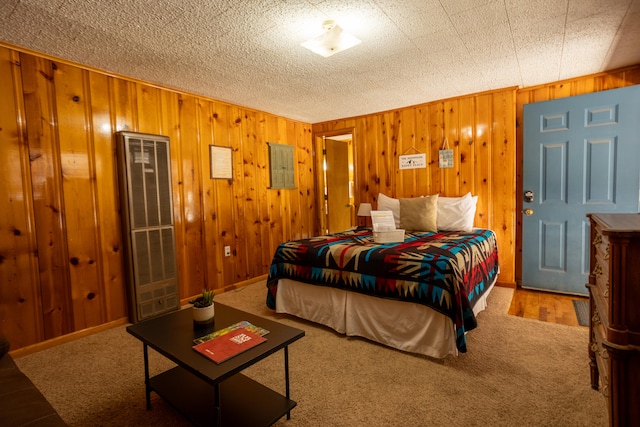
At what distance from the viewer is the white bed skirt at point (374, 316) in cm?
208

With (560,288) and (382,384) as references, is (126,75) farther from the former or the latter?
(560,288)

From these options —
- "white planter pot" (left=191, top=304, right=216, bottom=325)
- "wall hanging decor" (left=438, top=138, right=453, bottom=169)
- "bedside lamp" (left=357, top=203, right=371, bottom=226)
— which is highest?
"wall hanging decor" (left=438, top=138, right=453, bottom=169)

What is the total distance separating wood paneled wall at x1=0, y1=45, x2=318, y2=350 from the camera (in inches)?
89.7

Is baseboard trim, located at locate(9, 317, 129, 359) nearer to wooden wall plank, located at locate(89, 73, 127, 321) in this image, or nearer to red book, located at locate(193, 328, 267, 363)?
wooden wall plank, located at locate(89, 73, 127, 321)

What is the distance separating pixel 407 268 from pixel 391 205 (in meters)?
1.77

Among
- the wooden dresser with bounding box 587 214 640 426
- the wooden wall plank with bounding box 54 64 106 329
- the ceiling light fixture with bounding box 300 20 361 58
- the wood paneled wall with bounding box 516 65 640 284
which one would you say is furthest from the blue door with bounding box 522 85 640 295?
the wooden wall plank with bounding box 54 64 106 329

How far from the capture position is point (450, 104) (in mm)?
3807

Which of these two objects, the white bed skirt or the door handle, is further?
the door handle

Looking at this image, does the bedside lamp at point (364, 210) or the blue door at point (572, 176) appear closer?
the blue door at point (572, 176)

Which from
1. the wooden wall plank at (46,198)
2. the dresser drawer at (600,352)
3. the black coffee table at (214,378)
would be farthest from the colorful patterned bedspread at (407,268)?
the wooden wall plank at (46,198)

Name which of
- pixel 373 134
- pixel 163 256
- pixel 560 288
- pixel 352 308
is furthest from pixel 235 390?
pixel 373 134

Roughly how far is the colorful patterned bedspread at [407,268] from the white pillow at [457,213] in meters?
0.28

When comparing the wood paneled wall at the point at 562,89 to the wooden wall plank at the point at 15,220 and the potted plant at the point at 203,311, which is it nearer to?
the potted plant at the point at 203,311

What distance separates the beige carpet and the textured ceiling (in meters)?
2.22
